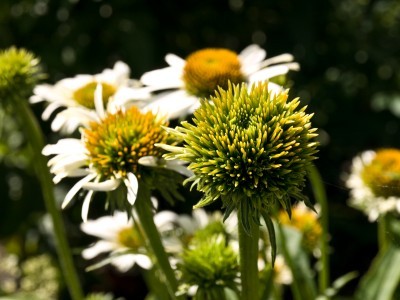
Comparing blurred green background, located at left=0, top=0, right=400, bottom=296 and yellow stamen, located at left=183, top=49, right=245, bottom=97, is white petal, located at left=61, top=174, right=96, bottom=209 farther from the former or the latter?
blurred green background, located at left=0, top=0, right=400, bottom=296

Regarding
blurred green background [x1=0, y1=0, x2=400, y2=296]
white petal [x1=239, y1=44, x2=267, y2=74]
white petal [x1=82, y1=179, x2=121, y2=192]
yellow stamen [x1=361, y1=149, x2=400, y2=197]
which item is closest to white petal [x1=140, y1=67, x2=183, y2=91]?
white petal [x1=239, y1=44, x2=267, y2=74]

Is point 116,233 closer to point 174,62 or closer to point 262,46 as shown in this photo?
point 174,62

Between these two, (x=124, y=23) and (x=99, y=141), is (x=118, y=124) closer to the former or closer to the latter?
(x=99, y=141)

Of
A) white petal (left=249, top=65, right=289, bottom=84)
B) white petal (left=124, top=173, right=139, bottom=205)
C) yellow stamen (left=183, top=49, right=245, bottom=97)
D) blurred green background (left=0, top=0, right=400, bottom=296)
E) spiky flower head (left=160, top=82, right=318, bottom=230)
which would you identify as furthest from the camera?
blurred green background (left=0, top=0, right=400, bottom=296)

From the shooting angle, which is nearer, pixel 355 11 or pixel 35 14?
pixel 35 14

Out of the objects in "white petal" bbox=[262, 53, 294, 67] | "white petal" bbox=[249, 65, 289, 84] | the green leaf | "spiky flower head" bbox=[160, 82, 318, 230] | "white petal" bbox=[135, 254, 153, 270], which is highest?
"white petal" bbox=[262, 53, 294, 67]

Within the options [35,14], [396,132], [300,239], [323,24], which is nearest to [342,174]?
[396,132]
